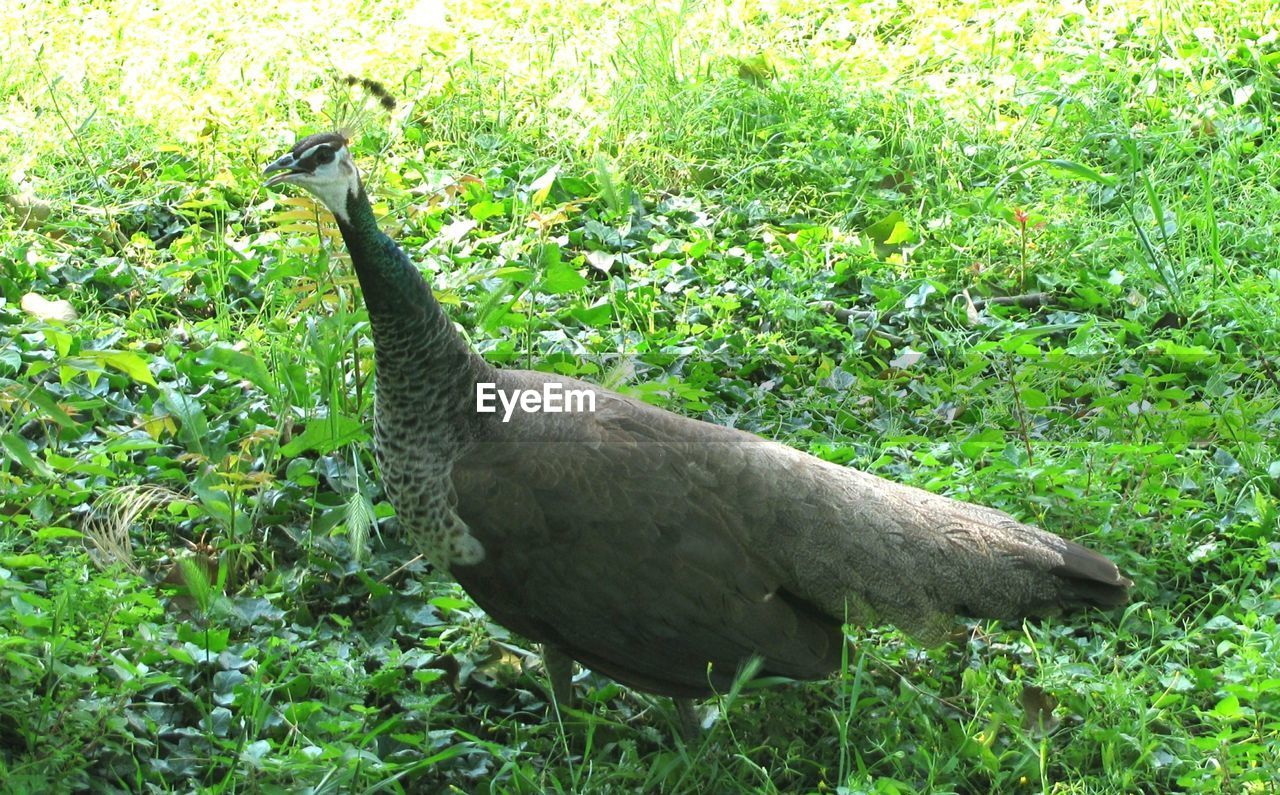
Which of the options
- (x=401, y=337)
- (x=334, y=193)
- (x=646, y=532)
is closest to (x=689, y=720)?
(x=646, y=532)

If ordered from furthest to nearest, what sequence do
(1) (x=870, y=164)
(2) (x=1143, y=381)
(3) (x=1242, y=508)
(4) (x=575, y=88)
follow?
(4) (x=575, y=88), (1) (x=870, y=164), (2) (x=1143, y=381), (3) (x=1242, y=508)

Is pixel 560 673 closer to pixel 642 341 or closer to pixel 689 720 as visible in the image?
pixel 689 720

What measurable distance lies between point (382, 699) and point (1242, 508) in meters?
2.31

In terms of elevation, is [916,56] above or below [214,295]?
above

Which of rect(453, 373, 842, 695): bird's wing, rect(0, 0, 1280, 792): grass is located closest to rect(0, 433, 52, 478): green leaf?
rect(0, 0, 1280, 792): grass

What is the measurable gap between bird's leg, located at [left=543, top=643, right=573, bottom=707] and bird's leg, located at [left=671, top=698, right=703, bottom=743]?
26 cm

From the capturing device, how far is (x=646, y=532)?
10.8 ft

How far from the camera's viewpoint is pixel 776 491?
133 inches

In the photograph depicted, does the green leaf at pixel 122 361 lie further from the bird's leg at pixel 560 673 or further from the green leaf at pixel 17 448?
the bird's leg at pixel 560 673

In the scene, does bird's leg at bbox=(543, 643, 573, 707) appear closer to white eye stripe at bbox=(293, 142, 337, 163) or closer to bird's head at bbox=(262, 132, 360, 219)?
bird's head at bbox=(262, 132, 360, 219)

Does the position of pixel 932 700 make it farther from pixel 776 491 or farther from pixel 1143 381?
pixel 1143 381

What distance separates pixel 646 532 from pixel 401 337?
729mm

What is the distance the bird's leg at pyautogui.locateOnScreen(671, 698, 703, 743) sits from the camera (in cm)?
337

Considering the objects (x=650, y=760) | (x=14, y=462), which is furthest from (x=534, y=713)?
(x=14, y=462)
